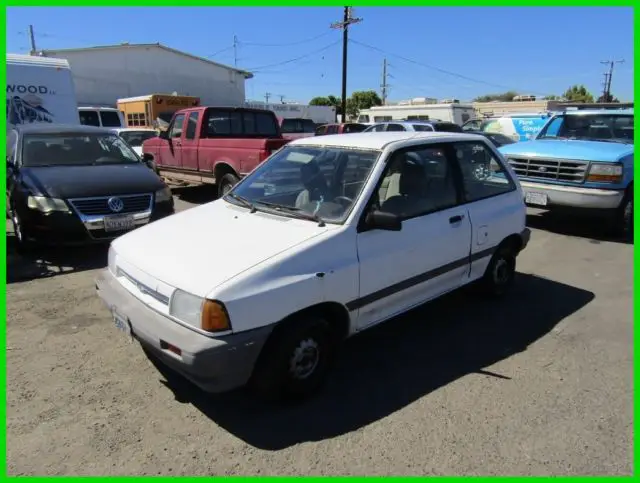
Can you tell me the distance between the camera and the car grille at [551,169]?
7.32m

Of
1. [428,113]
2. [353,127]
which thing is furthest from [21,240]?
[428,113]

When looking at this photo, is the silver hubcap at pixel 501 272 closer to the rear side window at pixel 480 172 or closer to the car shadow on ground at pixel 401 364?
the car shadow on ground at pixel 401 364

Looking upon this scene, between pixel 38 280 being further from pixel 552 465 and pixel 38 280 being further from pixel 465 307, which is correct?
pixel 552 465

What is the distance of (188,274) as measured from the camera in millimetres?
2816

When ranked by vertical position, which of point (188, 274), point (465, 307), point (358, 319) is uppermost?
point (188, 274)

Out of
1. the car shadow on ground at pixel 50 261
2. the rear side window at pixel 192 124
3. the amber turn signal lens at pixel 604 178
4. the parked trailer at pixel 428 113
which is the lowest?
the car shadow on ground at pixel 50 261

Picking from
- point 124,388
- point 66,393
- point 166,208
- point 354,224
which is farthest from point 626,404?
point 166,208

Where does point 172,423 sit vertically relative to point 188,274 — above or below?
below

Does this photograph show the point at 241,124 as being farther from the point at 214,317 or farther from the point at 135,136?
the point at 214,317

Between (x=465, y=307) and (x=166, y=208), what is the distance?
407cm

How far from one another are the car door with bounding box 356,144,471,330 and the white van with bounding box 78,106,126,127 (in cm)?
1569

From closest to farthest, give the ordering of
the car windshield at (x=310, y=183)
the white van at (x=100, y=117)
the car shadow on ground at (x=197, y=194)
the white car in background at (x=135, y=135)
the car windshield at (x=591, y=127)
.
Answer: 1. the car windshield at (x=310, y=183)
2. the car windshield at (x=591, y=127)
3. the car shadow on ground at (x=197, y=194)
4. the white car in background at (x=135, y=135)
5. the white van at (x=100, y=117)

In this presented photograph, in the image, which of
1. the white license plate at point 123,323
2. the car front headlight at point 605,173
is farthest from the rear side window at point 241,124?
the white license plate at point 123,323

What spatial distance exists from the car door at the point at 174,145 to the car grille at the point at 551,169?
674 cm
